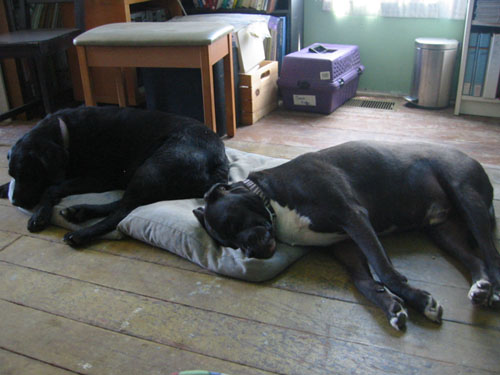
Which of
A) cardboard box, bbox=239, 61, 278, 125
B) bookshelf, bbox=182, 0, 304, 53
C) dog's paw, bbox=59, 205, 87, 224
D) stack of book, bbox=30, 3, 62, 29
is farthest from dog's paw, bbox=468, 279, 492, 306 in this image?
stack of book, bbox=30, 3, 62, 29

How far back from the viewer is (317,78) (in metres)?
3.31

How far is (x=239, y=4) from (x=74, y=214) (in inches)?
94.1

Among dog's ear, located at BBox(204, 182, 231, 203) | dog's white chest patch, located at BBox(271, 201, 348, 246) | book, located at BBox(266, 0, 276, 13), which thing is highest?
book, located at BBox(266, 0, 276, 13)

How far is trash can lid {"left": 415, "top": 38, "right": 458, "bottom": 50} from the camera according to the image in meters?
3.28

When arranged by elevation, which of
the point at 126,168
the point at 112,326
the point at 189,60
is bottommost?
the point at 112,326

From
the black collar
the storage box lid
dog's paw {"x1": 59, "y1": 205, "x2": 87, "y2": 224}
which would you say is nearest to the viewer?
the black collar

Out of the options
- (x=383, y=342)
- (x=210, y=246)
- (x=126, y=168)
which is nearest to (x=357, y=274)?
(x=383, y=342)

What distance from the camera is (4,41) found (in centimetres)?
291

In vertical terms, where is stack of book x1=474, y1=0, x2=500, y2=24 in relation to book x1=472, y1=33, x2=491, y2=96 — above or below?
above

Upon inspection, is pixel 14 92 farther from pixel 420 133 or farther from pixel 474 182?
pixel 474 182

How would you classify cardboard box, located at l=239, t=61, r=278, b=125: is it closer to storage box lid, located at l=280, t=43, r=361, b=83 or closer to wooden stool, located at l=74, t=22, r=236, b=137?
storage box lid, located at l=280, t=43, r=361, b=83

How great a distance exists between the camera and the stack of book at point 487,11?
298 centimetres

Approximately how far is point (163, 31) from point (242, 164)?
2.74 feet

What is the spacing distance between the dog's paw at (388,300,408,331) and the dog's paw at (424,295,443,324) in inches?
2.5
